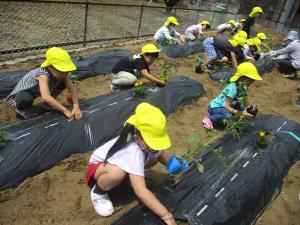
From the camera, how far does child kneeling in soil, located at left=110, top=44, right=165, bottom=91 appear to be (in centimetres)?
481

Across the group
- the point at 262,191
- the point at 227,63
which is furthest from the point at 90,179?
the point at 227,63

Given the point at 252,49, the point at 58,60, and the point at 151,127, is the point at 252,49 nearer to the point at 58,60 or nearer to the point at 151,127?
the point at 58,60

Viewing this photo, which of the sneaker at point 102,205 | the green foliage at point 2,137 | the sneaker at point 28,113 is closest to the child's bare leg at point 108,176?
the sneaker at point 102,205

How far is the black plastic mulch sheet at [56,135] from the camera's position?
294 centimetres

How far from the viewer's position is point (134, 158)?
7.88 ft

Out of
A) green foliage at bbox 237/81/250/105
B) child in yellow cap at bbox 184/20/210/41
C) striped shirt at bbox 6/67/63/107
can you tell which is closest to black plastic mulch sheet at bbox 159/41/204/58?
child in yellow cap at bbox 184/20/210/41

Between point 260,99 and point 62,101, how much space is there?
12.6 feet

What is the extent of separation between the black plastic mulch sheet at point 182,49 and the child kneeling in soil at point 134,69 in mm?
2525

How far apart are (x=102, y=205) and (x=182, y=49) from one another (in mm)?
5678

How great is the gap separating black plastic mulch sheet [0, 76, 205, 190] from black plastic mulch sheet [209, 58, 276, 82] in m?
2.28

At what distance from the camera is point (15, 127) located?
3191 millimetres

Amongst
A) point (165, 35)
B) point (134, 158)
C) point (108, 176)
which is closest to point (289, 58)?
point (165, 35)

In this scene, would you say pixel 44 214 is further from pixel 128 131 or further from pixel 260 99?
pixel 260 99

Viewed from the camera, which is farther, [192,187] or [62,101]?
[62,101]
